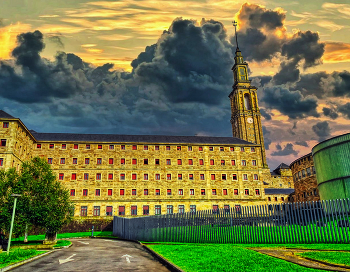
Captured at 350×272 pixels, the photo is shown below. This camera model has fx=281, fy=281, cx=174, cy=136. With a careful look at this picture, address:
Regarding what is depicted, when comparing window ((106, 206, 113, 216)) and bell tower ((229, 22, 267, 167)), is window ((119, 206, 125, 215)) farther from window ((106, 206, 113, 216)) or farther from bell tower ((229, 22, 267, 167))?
bell tower ((229, 22, 267, 167))

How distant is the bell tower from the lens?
93.7 metres

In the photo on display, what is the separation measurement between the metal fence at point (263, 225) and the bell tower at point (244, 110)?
241 feet

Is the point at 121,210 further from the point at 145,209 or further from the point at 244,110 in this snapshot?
the point at 244,110

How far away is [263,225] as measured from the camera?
17219 millimetres

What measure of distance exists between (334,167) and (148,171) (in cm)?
3135

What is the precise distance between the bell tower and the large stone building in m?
35.6

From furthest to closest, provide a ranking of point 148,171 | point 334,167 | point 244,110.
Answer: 1. point 244,110
2. point 148,171
3. point 334,167

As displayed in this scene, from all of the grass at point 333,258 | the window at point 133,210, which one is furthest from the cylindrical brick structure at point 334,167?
the grass at point 333,258

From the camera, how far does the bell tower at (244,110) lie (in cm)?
9369

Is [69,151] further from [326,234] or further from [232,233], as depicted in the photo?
[326,234]

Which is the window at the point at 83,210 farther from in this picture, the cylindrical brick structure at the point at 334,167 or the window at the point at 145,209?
the cylindrical brick structure at the point at 334,167

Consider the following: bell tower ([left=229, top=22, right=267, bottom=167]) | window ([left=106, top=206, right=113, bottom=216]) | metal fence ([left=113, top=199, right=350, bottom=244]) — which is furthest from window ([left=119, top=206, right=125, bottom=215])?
bell tower ([left=229, top=22, right=267, bottom=167])

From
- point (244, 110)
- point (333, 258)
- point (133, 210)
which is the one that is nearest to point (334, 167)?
point (133, 210)

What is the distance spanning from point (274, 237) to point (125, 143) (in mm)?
41571
